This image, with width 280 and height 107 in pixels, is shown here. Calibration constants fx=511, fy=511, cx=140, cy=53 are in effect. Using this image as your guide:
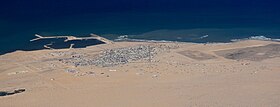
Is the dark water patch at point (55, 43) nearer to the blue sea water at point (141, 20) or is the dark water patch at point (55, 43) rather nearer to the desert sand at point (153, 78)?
the blue sea water at point (141, 20)

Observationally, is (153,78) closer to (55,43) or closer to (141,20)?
(55,43)

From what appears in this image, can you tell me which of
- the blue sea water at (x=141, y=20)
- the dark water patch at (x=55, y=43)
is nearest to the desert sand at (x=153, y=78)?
the dark water patch at (x=55, y=43)

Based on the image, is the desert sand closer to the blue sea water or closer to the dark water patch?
the dark water patch

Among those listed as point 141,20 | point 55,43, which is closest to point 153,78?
point 55,43

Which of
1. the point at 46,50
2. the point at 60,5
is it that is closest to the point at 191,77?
the point at 46,50

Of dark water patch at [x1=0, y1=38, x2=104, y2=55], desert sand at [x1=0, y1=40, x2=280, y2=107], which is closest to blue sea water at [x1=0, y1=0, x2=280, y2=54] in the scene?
dark water patch at [x1=0, y1=38, x2=104, y2=55]
